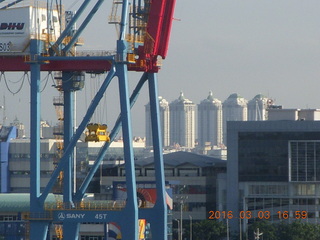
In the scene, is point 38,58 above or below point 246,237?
above

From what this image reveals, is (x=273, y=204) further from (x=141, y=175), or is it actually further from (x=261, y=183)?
(x=141, y=175)

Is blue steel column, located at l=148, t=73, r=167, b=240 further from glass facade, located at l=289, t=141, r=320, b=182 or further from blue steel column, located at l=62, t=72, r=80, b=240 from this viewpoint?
glass facade, located at l=289, t=141, r=320, b=182

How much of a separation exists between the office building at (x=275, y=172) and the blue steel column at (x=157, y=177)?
43.4 m

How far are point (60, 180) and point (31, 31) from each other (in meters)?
21.7

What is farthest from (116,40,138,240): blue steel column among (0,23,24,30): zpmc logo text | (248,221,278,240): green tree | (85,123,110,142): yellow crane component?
(248,221,278,240): green tree

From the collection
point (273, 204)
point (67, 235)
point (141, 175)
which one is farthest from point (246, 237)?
point (67, 235)

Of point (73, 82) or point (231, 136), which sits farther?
point (231, 136)

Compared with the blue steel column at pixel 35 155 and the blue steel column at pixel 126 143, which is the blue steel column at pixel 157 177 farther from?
the blue steel column at pixel 35 155

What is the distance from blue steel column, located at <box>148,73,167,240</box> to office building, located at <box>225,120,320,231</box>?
43374mm

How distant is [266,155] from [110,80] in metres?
48.7

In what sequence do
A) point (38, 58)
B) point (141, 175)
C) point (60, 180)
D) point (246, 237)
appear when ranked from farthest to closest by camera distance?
point (141, 175) → point (246, 237) → point (60, 180) → point (38, 58)

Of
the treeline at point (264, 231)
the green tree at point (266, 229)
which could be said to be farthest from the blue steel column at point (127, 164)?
the green tree at point (266, 229)

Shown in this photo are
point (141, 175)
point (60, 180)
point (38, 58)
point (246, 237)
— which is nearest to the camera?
point (38, 58)

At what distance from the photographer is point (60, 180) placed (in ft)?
333
